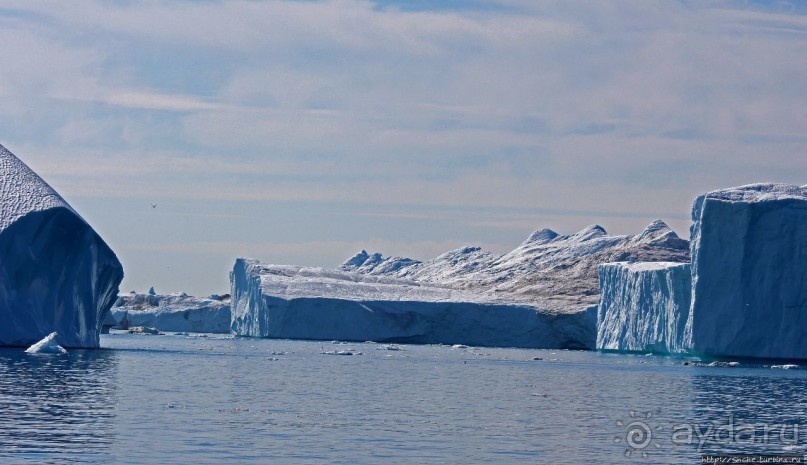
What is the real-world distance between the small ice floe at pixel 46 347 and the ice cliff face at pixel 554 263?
36.0m

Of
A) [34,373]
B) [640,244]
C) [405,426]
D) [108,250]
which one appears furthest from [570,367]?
[640,244]

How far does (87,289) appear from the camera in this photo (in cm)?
3822

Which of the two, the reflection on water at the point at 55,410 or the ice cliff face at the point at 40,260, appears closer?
the reflection on water at the point at 55,410

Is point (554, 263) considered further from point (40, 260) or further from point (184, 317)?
point (40, 260)

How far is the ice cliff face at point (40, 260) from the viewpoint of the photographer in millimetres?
35312

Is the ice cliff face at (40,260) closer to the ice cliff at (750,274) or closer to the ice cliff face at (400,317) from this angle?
the ice cliff at (750,274)

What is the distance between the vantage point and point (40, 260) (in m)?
36.1

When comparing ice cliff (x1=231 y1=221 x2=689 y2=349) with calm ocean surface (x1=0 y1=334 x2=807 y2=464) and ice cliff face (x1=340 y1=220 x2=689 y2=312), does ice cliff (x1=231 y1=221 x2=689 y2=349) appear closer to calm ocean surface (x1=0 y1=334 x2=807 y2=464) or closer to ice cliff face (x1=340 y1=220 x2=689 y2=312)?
ice cliff face (x1=340 y1=220 x2=689 y2=312)

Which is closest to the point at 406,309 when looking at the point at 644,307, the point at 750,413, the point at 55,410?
the point at 644,307

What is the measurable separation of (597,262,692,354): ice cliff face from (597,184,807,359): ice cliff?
2346 millimetres

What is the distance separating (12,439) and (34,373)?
12244 mm

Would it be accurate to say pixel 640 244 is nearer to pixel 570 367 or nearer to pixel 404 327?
pixel 404 327

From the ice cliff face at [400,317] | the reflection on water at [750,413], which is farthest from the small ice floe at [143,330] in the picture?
the reflection on water at [750,413]

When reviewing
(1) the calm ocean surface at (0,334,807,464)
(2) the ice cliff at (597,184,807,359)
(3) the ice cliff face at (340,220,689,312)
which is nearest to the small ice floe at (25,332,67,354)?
(1) the calm ocean surface at (0,334,807,464)
